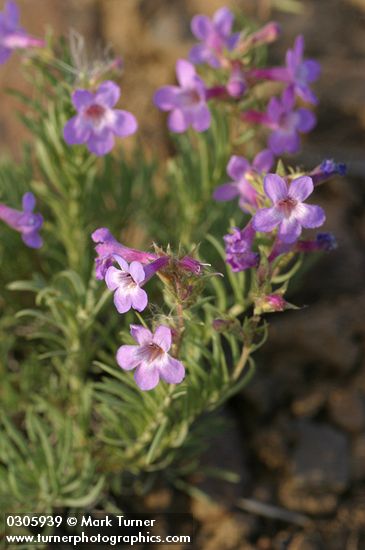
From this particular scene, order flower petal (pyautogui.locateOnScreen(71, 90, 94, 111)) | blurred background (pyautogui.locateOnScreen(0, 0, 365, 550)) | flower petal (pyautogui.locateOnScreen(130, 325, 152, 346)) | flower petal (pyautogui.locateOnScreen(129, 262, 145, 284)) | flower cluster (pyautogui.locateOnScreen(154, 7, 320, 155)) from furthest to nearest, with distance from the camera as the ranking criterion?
blurred background (pyautogui.locateOnScreen(0, 0, 365, 550)) → flower cluster (pyautogui.locateOnScreen(154, 7, 320, 155)) → flower petal (pyautogui.locateOnScreen(71, 90, 94, 111)) → flower petal (pyautogui.locateOnScreen(130, 325, 152, 346)) → flower petal (pyautogui.locateOnScreen(129, 262, 145, 284))

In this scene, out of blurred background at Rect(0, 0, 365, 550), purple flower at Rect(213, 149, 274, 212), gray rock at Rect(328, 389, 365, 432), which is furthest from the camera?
gray rock at Rect(328, 389, 365, 432)

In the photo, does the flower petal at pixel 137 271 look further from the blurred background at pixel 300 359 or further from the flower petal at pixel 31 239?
the blurred background at pixel 300 359

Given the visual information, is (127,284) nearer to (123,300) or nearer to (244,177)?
(123,300)

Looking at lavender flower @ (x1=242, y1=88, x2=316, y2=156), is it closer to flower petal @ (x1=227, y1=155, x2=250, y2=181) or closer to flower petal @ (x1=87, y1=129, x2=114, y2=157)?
flower petal @ (x1=227, y1=155, x2=250, y2=181)

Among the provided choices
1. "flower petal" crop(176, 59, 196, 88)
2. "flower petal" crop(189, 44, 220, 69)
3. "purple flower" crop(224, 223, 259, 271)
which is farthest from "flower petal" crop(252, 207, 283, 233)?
"flower petal" crop(189, 44, 220, 69)

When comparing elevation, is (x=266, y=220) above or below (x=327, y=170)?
below

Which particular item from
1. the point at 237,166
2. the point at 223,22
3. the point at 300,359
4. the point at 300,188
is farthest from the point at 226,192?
the point at 300,359

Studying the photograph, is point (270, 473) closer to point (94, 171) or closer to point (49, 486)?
point (49, 486)
